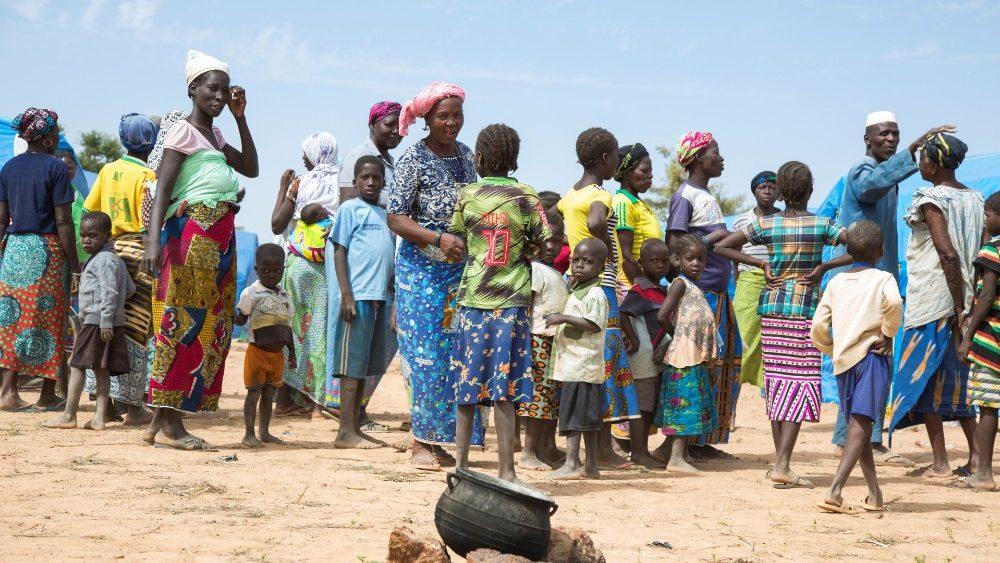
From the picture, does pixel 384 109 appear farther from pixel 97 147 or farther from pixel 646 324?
pixel 97 147

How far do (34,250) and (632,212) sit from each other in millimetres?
4947

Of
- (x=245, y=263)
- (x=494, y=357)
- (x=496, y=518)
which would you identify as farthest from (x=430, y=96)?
(x=245, y=263)

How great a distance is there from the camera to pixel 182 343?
6.82 metres

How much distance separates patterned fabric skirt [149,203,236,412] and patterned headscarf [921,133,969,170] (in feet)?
15.3

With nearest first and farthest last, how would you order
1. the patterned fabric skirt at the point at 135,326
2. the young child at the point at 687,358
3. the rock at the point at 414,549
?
the rock at the point at 414,549 → the young child at the point at 687,358 → the patterned fabric skirt at the point at 135,326

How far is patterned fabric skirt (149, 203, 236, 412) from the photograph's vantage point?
674 cm

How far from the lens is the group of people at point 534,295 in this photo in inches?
230

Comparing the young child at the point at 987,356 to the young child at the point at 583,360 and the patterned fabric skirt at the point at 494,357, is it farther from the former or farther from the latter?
the patterned fabric skirt at the point at 494,357

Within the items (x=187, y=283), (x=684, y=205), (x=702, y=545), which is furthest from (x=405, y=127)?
(x=702, y=545)

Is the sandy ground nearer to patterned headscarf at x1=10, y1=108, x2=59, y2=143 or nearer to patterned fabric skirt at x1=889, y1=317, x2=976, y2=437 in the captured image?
patterned fabric skirt at x1=889, y1=317, x2=976, y2=437

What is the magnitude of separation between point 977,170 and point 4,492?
10887mm

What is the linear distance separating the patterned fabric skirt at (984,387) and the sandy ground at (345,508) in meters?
0.57

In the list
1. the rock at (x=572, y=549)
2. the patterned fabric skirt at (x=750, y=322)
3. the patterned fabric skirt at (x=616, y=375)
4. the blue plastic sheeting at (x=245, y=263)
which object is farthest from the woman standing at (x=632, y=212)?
the blue plastic sheeting at (x=245, y=263)

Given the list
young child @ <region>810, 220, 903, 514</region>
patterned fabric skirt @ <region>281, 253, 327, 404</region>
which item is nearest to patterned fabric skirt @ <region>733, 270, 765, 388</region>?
patterned fabric skirt @ <region>281, 253, 327, 404</region>
